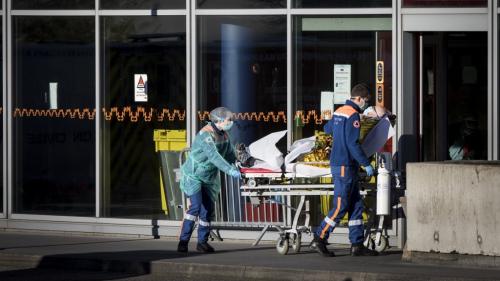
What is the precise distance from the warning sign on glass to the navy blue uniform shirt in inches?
141

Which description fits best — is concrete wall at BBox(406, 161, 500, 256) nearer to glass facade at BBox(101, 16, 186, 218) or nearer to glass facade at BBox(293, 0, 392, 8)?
glass facade at BBox(293, 0, 392, 8)

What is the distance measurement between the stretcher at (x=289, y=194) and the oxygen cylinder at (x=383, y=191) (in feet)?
1.04

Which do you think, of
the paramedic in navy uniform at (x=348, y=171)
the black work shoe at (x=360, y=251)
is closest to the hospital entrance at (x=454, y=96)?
the paramedic in navy uniform at (x=348, y=171)

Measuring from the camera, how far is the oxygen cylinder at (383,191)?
50.1ft

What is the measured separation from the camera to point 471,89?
17609 mm

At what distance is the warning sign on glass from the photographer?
17844 mm

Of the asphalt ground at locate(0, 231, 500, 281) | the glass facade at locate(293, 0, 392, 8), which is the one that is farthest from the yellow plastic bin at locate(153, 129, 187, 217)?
the glass facade at locate(293, 0, 392, 8)

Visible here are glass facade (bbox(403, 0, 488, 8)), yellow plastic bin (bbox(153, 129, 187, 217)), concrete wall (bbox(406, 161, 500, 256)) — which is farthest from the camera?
yellow plastic bin (bbox(153, 129, 187, 217))

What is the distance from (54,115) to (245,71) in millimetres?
2943

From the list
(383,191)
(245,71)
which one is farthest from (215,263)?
(245,71)

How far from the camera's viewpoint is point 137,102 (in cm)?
1791

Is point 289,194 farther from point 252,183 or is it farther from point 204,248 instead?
point 204,248

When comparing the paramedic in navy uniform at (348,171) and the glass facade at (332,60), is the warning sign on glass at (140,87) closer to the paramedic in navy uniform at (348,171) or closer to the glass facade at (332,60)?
the glass facade at (332,60)

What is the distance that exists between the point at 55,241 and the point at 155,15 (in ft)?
10.9
